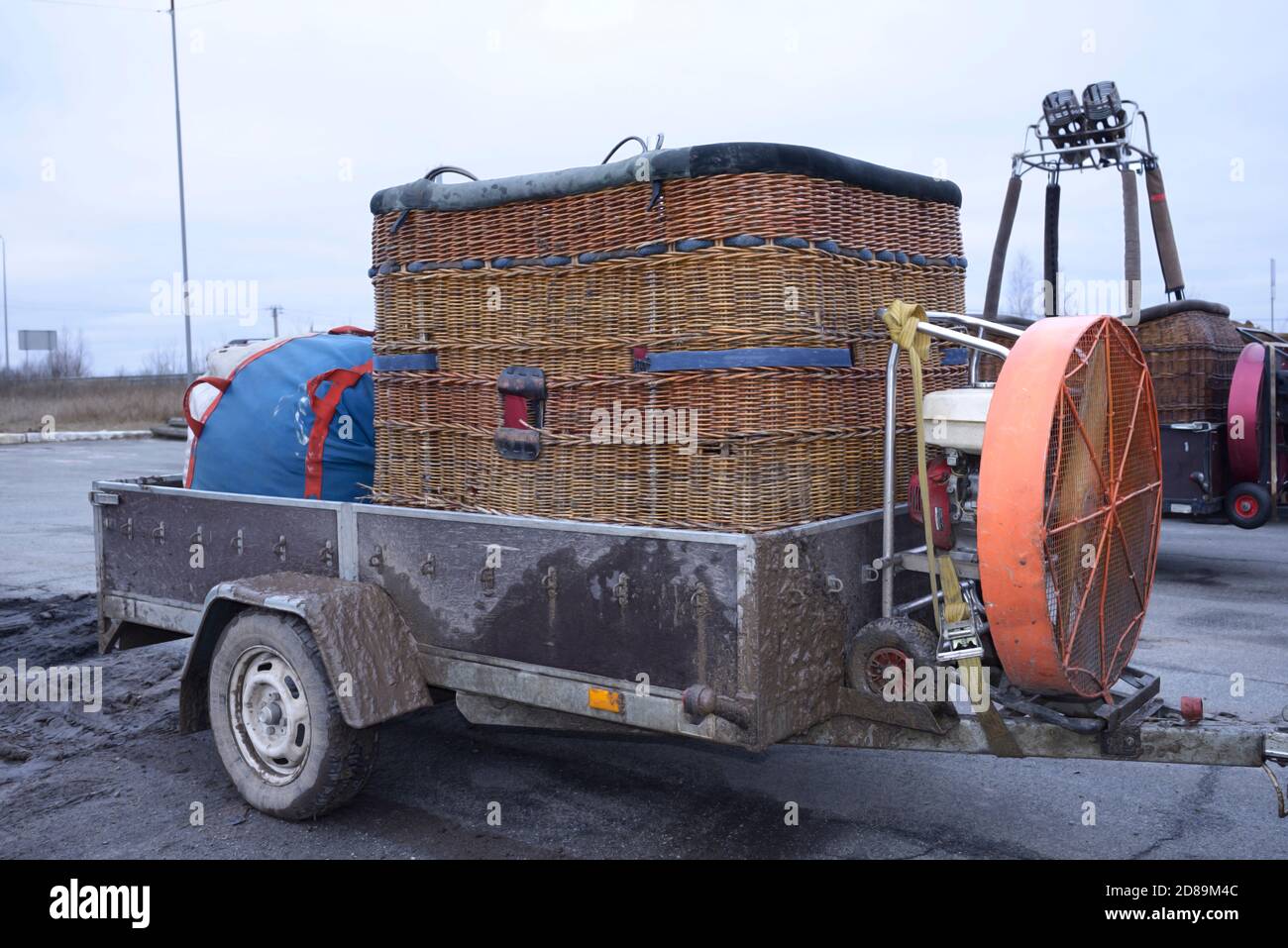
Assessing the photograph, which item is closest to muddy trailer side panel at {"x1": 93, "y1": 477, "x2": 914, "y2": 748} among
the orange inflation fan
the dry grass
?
the orange inflation fan

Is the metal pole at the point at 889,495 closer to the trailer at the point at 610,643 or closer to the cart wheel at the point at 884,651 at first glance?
the trailer at the point at 610,643

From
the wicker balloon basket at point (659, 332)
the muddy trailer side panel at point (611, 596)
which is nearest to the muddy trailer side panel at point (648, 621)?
the muddy trailer side panel at point (611, 596)

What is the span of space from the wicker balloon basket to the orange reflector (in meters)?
0.59

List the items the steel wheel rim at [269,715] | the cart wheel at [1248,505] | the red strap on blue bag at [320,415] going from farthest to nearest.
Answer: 1. the cart wheel at [1248,505]
2. the red strap on blue bag at [320,415]
3. the steel wheel rim at [269,715]

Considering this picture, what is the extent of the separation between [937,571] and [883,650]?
0.32m

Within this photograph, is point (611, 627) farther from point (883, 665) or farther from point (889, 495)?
point (889, 495)

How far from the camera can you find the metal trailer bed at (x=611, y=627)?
3.50m

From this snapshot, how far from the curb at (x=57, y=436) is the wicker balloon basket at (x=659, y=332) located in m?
25.4

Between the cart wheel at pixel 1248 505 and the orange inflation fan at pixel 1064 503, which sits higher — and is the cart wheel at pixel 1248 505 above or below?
below

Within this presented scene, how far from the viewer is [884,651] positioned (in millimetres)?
3715

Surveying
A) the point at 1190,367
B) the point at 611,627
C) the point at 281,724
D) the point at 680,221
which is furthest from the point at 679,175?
the point at 1190,367

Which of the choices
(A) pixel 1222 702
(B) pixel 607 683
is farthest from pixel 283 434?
(A) pixel 1222 702

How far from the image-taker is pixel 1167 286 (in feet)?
33.4
